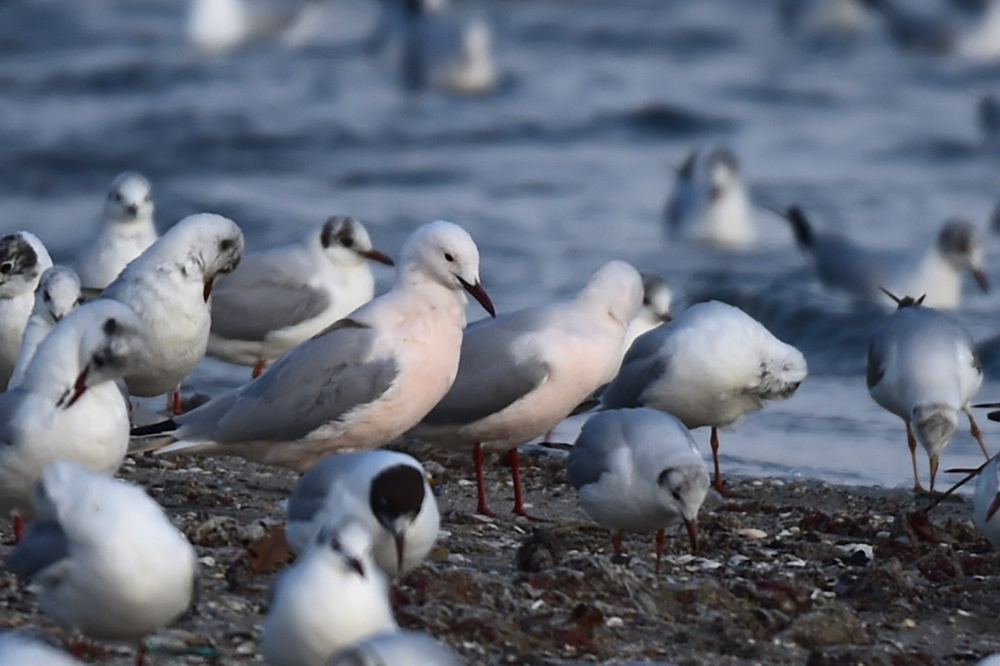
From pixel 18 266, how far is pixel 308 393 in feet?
5.77

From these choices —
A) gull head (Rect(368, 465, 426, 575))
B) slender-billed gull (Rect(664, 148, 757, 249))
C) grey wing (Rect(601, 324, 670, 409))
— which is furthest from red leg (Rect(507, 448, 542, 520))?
slender-billed gull (Rect(664, 148, 757, 249))

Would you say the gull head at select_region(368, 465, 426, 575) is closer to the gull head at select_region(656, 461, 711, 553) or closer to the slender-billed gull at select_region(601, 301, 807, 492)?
the gull head at select_region(656, 461, 711, 553)

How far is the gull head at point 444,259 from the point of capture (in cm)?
727

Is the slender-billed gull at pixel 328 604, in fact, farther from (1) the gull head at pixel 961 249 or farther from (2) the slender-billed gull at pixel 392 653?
(1) the gull head at pixel 961 249

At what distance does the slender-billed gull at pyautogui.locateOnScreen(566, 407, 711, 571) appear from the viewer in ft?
20.7

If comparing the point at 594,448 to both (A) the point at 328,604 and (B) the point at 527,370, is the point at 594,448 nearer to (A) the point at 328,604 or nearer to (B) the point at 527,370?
(B) the point at 527,370

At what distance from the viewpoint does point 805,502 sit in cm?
822

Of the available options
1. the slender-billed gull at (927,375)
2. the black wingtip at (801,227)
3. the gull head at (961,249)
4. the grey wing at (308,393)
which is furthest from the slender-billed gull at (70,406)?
the black wingtip at (801,227)

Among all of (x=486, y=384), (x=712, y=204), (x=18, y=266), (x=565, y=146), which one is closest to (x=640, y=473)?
(x=486, y=384)

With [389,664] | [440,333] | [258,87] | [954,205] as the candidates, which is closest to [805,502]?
[440,333]

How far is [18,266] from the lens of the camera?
8.23 m

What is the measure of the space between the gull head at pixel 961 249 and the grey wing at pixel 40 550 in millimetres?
9516

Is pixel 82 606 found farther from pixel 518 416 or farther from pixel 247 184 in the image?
pixel 247 184

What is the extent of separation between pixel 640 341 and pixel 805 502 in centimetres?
95
